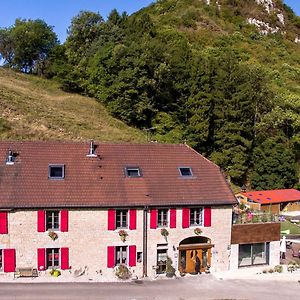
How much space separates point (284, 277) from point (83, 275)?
12046 mm

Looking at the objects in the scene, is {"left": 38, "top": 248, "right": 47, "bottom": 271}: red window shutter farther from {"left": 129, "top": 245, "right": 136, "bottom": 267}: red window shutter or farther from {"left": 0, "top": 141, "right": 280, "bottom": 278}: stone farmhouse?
{"left": 129, "top": 245, "right": 136, "bottom": 267}: red window shutter

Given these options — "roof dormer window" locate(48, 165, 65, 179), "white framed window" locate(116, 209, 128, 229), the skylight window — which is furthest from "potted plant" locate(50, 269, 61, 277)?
the skylight window

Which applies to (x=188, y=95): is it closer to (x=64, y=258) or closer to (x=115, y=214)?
(x=115, y=214)

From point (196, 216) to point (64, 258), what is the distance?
26.7 ft

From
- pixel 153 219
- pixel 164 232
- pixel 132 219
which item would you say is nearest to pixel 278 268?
pixel 164 232

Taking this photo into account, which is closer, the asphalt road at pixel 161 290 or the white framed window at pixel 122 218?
the asphalt road at pixel 161 290

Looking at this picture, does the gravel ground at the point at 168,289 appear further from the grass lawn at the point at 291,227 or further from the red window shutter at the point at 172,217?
the grass lawn at the point at 291,227

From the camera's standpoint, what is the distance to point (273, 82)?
70875mm

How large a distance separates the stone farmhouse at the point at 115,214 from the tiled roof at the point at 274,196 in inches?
713

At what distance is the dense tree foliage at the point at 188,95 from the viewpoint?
168 feet

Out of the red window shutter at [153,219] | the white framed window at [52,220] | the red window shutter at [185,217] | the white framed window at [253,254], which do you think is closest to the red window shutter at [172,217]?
the red window shutter at [185,217]

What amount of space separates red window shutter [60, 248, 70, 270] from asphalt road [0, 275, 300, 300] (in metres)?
1.26

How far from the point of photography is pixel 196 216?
25.9 metres

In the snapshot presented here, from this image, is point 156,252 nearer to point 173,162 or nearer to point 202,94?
point 173,162
